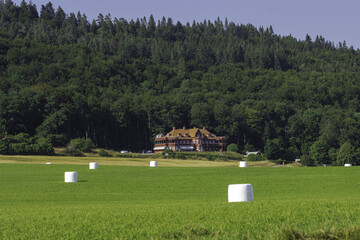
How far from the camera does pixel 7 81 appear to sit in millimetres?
195000

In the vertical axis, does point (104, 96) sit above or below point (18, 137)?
above

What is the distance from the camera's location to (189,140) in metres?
177

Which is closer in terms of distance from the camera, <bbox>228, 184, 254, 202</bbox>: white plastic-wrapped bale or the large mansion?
<bbox>228, 184, 254, 202</bbox>: white plastic-wrapped bale

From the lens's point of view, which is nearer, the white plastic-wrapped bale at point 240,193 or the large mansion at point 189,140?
the white plastic-wrapped bale at point 240,193

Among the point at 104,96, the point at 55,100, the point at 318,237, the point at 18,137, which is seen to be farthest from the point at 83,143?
the point at 318,237

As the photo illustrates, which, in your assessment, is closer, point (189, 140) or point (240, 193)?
point (240, 193)

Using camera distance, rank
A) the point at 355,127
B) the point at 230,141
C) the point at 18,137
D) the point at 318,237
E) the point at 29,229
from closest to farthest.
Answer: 1. the point at 318,237
2. the point at 29,229
3. the point at 18,137
4. the point at 355,127
5. the point at 230,141

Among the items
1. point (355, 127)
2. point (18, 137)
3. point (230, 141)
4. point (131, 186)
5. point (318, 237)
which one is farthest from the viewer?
point (230, 141)

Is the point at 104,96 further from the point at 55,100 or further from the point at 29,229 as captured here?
the point at 29,229

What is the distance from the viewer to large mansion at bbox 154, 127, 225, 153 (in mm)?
174250

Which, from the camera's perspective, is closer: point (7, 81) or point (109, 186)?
point (109, 186)

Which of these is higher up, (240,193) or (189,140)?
(240,193)

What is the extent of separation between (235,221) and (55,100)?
13562 cm

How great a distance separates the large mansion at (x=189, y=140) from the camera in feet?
572
